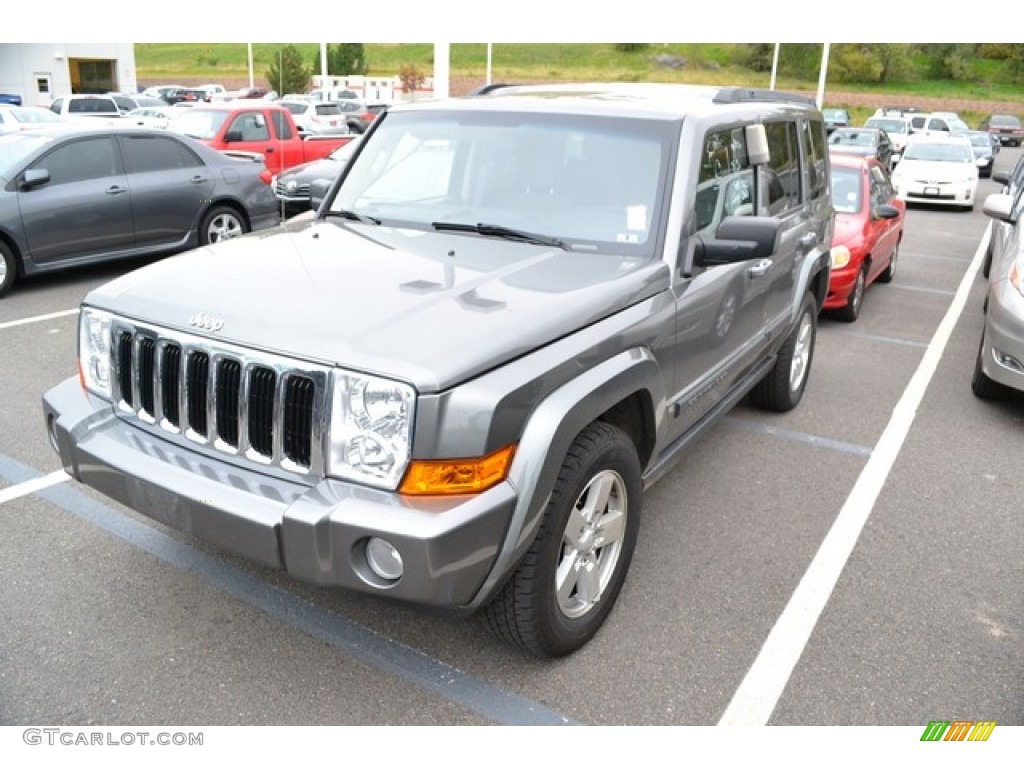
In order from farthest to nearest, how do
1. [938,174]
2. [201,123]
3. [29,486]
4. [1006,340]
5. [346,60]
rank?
1. [346,60]
2. [938,174]
3. [201,123]
4. [1006,340]
5. [29,486]

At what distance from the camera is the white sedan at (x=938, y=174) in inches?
709

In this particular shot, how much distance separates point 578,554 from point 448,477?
2.58ft

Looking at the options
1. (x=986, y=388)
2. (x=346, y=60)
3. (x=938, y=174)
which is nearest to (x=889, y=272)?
(x=986, y=388)

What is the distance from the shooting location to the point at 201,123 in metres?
14.3

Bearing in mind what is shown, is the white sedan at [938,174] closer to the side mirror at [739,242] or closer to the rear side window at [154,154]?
the rear side window at [154,154]

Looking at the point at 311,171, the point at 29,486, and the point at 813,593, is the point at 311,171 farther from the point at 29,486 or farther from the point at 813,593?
the point at 813,593

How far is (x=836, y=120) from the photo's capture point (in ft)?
102

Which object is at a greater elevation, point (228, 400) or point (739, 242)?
point (739, 242)

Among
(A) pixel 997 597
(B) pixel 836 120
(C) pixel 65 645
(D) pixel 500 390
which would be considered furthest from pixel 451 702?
(B) pixel 836 120

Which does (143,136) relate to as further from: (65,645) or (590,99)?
(65,645)

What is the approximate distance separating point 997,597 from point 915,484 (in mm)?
1212

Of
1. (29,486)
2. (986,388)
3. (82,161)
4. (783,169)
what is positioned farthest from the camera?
(82,161)

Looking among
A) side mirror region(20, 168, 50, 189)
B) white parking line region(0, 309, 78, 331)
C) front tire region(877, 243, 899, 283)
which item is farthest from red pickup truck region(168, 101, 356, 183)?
front tire region(877, 243, 899, 283)

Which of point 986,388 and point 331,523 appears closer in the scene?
point 331,523
